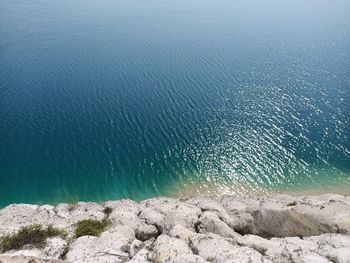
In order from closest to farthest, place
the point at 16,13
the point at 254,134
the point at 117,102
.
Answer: the point at 254,134 → the point at 117,102 → the point at 16,13

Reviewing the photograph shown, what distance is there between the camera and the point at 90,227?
32.7 meters

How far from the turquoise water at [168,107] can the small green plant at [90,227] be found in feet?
48.9

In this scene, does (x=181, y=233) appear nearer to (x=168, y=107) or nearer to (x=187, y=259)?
(x=187, y=259)

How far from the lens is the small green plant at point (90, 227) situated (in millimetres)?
31984

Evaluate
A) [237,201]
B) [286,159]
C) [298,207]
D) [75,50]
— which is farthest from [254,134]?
[75,50]

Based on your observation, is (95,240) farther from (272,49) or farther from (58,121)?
(272,49)

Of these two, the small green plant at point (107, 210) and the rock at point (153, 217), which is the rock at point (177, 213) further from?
the small green plant at point (107, 210)

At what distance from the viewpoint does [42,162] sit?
54469 millimetres

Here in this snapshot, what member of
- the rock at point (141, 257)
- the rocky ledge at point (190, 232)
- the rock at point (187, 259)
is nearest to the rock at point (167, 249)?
the rocky ledge at point (190, 232)

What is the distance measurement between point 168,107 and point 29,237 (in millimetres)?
43730

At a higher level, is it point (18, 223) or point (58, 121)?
point (58, 121)

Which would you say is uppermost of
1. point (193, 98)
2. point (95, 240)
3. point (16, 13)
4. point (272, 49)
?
point (16, 13)

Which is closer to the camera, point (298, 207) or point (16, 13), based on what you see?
point (298, 207)

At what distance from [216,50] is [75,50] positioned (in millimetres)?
38911
